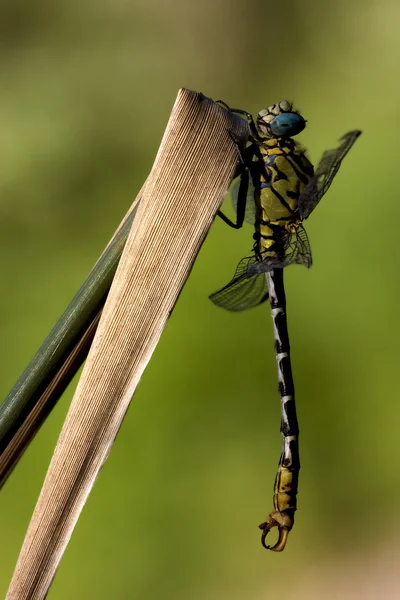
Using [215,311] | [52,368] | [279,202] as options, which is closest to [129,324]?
[52,368]

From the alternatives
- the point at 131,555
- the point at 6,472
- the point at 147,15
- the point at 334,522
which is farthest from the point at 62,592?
the point at 147,15

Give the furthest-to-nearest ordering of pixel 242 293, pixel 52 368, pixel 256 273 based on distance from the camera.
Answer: pixel 242 293
pixel 256 273
pixel 52 368

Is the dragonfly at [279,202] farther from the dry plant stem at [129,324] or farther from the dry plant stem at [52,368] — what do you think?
the dry plant stem at [52,368]

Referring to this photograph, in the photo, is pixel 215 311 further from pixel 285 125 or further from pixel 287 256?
pixel 285 125

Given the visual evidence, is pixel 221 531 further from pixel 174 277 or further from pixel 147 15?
pixel 147 15

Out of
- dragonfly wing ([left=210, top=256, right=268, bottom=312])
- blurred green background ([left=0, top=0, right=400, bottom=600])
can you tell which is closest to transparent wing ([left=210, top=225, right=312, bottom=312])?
dragonfly wing ([left=210, top=256, right=268, bottom=312])

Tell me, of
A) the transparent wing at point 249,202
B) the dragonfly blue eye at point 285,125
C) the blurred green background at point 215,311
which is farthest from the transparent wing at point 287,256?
the blurred green background at point 215,311
